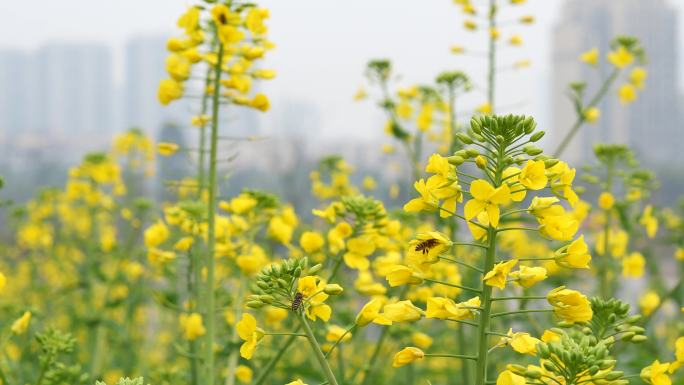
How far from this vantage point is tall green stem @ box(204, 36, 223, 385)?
2344mm

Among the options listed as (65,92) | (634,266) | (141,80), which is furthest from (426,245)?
(65,92)

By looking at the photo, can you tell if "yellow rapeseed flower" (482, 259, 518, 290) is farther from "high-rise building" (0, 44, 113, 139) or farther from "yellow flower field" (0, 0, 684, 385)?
"high-rise building" (0, 44, 113, 139)

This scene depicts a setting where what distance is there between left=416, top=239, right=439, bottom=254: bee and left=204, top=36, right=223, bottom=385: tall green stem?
953 mm

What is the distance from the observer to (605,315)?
73.4 inches

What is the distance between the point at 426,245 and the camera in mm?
1667

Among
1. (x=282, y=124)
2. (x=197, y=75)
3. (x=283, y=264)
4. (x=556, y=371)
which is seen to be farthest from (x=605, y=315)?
(x=282, y=124)

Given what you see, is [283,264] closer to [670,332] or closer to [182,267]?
[182,267]

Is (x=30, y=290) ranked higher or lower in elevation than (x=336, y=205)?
lower

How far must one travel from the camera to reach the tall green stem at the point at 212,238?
7.69 ft

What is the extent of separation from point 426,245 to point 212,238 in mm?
1077

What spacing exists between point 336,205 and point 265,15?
814mm

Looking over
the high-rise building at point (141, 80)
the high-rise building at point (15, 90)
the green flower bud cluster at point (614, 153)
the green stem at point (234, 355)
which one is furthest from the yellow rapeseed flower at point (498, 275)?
the high-rise building at point (15, 90)

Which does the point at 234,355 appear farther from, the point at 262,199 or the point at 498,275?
the point at 498,275

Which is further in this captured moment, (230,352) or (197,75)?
(197,75)
